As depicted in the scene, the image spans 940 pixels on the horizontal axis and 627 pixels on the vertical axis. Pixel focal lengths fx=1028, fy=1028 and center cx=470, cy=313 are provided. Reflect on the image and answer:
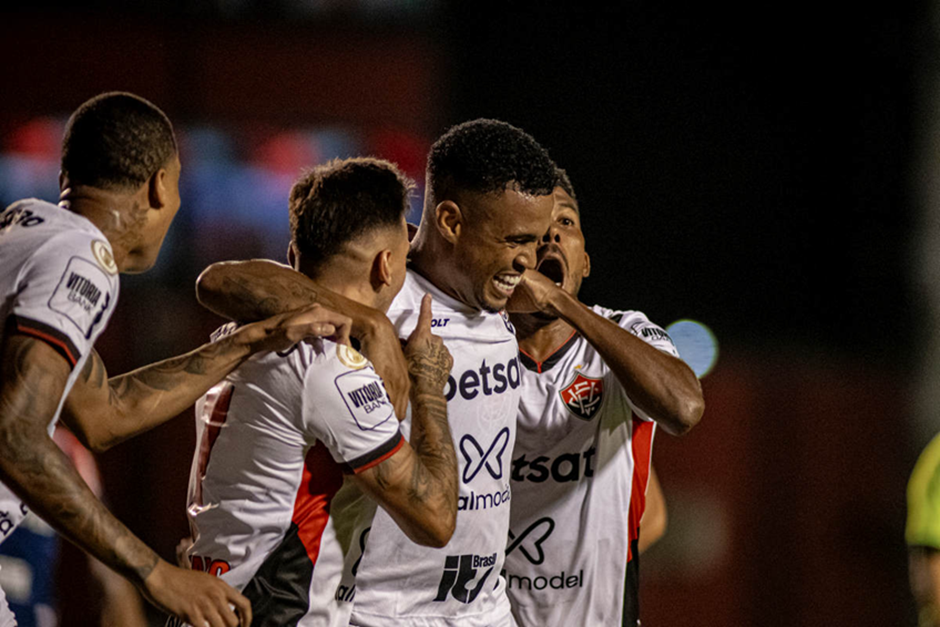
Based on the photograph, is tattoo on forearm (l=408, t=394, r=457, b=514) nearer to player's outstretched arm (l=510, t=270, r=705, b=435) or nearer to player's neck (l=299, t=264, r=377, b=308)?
player's neck (l=299, t=264, r=377, b=308)

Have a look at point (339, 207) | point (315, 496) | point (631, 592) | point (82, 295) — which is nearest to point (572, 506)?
point (631, 592)

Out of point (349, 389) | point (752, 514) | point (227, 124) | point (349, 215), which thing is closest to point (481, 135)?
point (349, 215)

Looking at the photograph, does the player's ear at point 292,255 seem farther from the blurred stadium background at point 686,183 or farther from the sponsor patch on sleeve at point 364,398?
the blurred stadium background at point 686,183

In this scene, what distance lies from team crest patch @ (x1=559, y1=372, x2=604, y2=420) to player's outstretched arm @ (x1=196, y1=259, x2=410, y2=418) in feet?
3.04

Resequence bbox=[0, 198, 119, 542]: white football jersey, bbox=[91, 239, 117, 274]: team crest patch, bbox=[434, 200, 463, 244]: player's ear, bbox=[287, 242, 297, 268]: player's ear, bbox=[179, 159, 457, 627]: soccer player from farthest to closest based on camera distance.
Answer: bbox=[434, 200, 463, 244]: player's ear < bbox=[287, 242, 297, 268]: player's ear < bbox=[179, 159, 457, 627]: soccer player < bbox=[91, 239, 117, 274]: team crest patch < bbox=[0, 198, 119, 542]: white football jersey

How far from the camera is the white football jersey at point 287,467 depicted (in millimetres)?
2574

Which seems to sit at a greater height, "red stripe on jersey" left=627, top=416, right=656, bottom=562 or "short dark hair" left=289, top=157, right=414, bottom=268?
"short dark hair" left=289, top=157, right=414, bottom=268

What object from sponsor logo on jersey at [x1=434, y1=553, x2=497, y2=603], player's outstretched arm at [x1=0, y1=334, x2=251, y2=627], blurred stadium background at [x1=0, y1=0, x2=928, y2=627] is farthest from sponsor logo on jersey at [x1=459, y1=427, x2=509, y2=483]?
blurred stadium background at [x1=0, y1=0, x2=928, y2=627]

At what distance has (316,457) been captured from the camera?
2666mm

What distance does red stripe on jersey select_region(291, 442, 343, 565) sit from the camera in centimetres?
266

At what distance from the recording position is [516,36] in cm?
1072

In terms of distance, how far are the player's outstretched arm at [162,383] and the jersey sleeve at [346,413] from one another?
91mm

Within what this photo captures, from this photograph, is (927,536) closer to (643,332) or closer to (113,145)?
(643,332)

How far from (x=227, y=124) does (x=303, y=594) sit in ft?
24.5
